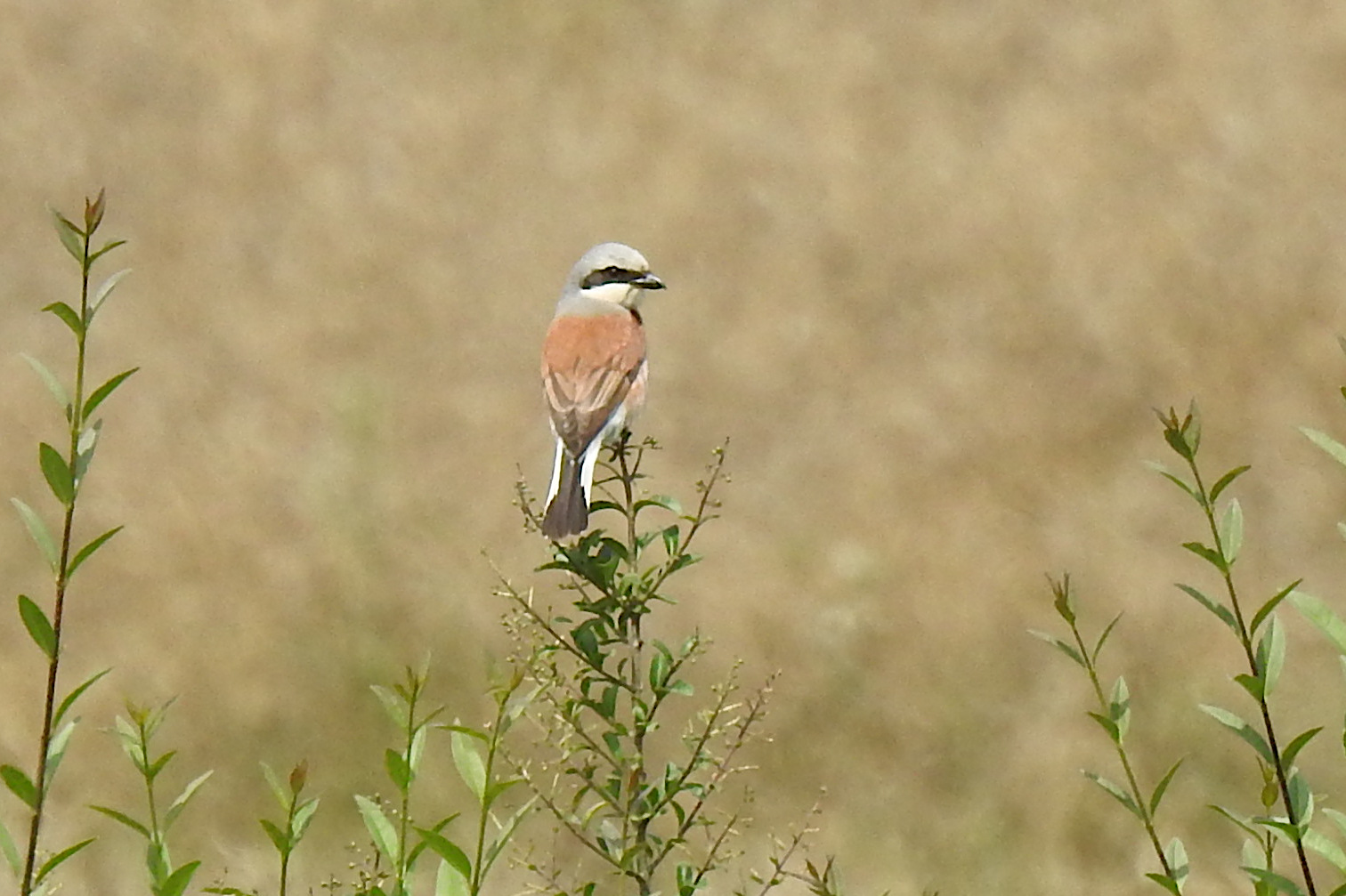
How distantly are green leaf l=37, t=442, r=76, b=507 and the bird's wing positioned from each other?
1.72 metres

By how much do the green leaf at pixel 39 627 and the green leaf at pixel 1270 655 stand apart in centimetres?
87

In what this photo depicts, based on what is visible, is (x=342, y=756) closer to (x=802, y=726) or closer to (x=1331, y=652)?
(x=802, y=726)

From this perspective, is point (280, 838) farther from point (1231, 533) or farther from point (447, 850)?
point (1231, 533)

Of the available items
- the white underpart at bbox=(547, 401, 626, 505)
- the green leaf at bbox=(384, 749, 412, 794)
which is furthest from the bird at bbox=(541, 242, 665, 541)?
the green leaf at bbox=(384, 749, 412, 794)

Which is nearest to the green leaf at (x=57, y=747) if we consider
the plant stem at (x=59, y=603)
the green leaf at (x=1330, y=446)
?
the plant stem at (x=59, y=603)

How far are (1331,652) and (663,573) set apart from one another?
149 inches

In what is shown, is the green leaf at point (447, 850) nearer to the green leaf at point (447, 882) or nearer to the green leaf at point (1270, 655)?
the green leaf at point (447, 882)

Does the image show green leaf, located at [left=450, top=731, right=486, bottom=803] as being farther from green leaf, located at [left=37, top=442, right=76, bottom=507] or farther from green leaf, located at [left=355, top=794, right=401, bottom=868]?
green leaf, located at [left=37, top=442, right=76, bottom=507]

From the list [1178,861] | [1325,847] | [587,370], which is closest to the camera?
[1325,847]

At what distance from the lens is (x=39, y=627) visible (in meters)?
1.30

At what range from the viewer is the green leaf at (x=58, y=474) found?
130 cm

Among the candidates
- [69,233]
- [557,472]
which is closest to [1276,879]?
[69,233]

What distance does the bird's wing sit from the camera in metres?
3.17

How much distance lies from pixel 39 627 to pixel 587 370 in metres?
2.06
